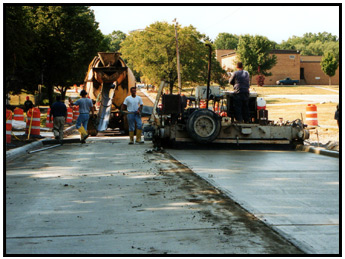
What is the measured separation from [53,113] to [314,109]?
12016 millimetres

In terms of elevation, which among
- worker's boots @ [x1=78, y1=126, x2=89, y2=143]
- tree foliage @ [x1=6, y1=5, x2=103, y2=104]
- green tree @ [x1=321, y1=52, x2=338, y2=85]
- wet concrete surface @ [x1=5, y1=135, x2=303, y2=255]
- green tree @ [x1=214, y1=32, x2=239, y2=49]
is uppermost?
green tree @ [x1=214, y1=32, x2=239, y2=49]

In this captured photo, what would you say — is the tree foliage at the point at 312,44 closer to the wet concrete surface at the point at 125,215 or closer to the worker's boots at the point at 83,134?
the worker's boots at the point at 83,134

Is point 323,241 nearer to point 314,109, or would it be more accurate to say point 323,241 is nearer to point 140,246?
point 140,246

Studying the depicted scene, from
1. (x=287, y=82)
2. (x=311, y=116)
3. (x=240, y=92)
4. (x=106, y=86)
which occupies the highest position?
(x=287, y=82)

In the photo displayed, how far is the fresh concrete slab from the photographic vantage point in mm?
6156

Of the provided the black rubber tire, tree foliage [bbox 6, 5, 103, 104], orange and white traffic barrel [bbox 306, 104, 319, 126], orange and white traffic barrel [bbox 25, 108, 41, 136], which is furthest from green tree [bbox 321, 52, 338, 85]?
the black rubber tire

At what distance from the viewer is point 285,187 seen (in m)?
9.13

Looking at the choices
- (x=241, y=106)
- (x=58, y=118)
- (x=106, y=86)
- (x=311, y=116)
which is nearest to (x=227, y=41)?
(x=311, y=116)

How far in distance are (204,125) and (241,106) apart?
57.3 inches

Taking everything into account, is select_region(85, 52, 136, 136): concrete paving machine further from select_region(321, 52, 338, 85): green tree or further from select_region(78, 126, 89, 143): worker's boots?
select_region(321, 52, 338, 85): green tree

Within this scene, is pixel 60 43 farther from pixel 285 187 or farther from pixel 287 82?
pixel 287 82

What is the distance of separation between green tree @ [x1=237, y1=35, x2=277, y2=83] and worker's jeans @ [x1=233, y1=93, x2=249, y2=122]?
67.9m

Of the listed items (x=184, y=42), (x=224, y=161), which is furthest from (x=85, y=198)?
(x=184, y=42)

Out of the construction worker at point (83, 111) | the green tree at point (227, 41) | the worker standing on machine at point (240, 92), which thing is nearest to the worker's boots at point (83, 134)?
the construction worker at point (83, 111)
